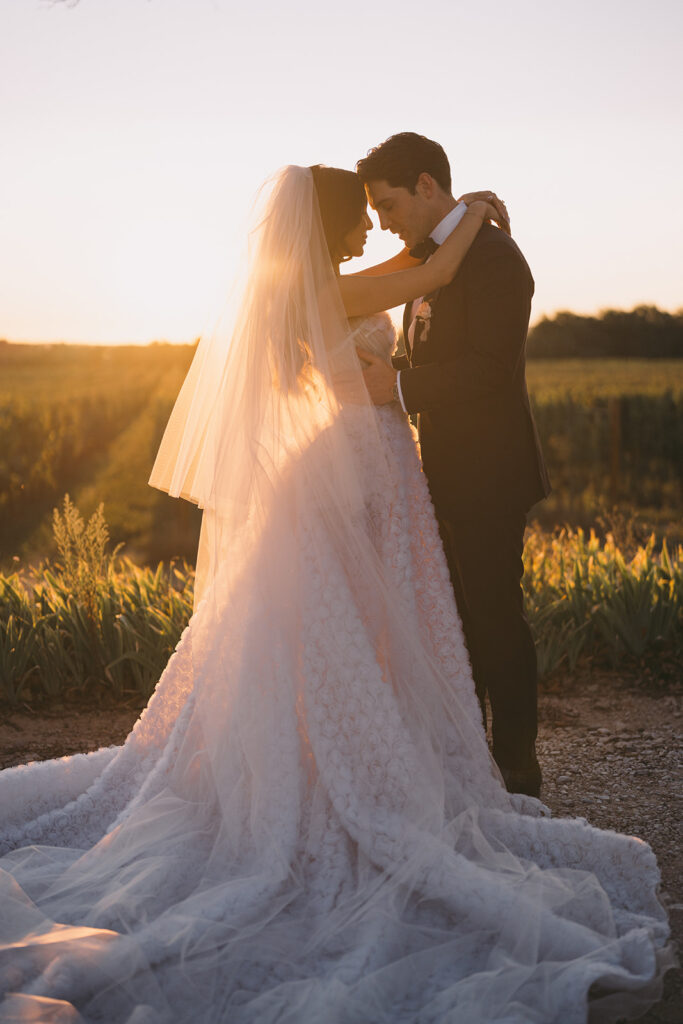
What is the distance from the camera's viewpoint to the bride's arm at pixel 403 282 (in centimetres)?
334

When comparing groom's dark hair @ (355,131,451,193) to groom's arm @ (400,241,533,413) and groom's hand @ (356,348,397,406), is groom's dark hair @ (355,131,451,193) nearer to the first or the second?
groom's arm @ (400,241,533,413)

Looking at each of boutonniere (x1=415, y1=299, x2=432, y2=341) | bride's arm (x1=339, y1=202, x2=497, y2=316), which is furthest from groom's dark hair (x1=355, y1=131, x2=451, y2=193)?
boutonniere (x1=415, y1=299, x2=432, y2=341)

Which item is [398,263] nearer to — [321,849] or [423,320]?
[423,320]

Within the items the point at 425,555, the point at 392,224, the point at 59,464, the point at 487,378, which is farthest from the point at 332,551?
the point at 59,464

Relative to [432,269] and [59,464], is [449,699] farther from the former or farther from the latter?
[59,464]

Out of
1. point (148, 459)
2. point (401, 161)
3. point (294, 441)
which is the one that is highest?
point (401, 161)

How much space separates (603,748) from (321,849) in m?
2.26

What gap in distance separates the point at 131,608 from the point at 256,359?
3039 millimetres

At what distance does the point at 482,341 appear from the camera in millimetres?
3416

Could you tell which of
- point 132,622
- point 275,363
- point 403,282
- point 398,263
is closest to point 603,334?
point 132,622

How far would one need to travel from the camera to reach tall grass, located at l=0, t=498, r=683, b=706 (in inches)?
215

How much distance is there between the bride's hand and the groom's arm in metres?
0.26

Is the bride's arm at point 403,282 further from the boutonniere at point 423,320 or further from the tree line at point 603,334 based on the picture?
the tree line at point 603,334

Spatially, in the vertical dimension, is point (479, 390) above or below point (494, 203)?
below
